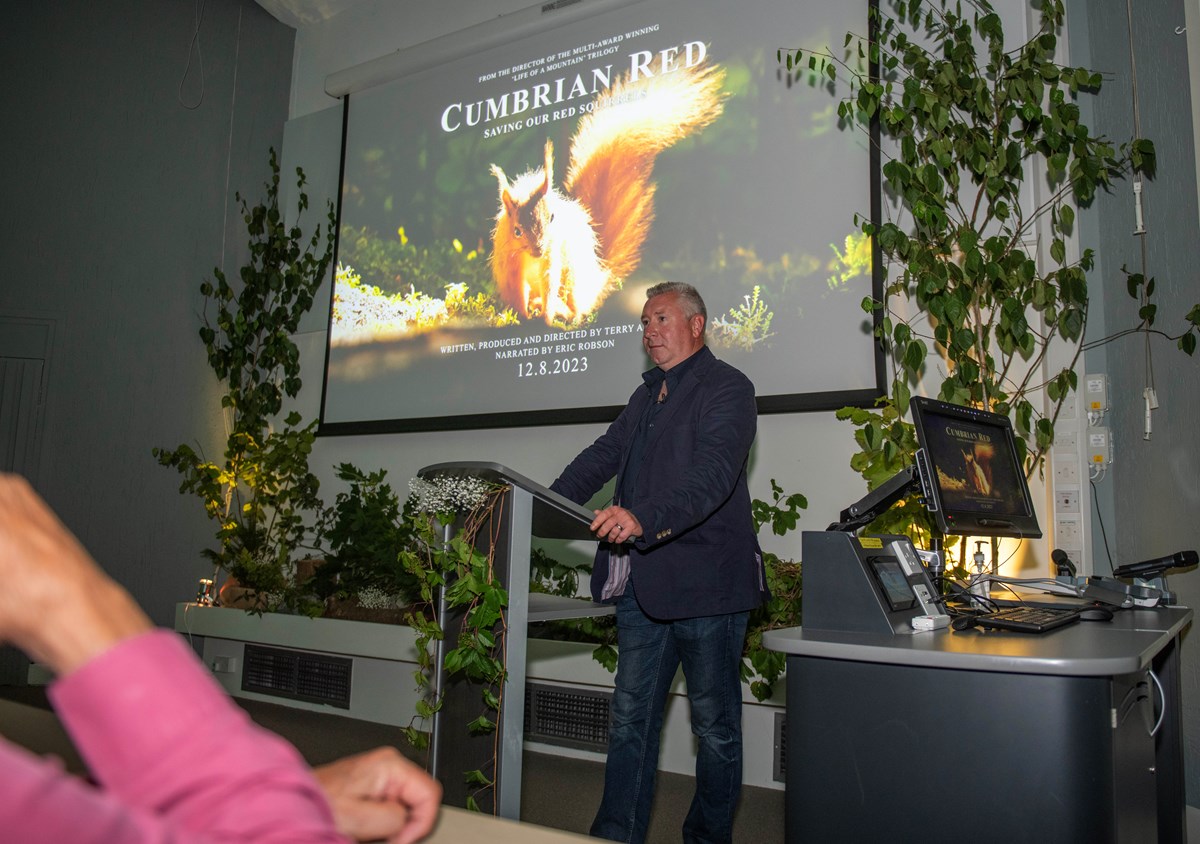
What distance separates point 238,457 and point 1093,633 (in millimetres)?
4516

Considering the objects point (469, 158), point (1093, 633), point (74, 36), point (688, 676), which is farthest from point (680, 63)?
point (74, 36)

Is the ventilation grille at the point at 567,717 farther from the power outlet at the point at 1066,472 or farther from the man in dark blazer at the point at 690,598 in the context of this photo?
the power outlet at the point at 1066,472

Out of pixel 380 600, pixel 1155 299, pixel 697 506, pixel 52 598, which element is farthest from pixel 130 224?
pixel 52 598

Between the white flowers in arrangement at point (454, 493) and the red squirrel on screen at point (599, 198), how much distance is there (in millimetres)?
2259

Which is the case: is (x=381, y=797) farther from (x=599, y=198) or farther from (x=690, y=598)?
(x=599, y=198)

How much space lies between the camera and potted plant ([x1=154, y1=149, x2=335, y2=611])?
16.1 ft

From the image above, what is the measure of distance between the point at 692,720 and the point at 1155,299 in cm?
207

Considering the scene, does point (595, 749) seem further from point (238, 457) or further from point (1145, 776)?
point (238, 457)

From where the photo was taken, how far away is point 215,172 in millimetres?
5430

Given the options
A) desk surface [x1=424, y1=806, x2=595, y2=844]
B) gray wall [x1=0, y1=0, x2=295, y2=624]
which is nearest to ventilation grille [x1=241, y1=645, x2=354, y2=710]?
gray wall [x1=0, y1=0, x2=295, y2=624]

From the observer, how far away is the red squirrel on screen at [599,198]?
394 cm

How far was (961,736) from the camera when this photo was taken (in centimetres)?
138

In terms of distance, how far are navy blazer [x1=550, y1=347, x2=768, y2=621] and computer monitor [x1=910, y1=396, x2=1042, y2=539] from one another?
18.6 inches

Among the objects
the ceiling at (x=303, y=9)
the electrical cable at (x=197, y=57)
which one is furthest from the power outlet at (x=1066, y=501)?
the electrical cable at (x=197, y=57)
